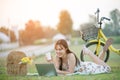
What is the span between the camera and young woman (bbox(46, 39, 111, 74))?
3717mm

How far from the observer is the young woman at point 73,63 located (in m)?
3.72

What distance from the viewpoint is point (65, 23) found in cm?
374

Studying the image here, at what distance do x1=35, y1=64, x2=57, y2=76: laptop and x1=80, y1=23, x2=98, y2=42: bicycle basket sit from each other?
1.37 ft

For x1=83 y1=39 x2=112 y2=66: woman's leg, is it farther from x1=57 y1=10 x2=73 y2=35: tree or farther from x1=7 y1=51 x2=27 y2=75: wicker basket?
x1=7 y1=51 x2=27 y2=75: wicker basket

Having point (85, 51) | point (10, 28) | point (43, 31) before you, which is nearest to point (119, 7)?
Result: point (85, 51)

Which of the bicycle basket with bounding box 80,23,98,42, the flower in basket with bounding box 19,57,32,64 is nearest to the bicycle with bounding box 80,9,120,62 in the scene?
the bicycle basket with bounding box 80,23,98,42

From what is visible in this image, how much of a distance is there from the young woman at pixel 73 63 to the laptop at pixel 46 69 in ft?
0.14

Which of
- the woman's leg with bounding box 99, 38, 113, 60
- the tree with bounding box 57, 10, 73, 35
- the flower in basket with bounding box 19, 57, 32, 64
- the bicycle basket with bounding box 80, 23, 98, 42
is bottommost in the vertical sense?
the flower in basket with bounding box 19, 57, 32, 64

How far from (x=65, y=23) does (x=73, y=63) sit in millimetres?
386

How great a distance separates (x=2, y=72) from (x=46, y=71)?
1.44 feet

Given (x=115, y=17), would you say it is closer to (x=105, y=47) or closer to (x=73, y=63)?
(x=105, y=47)

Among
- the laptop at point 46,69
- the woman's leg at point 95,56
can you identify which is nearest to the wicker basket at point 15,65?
the laptop at point 46,69

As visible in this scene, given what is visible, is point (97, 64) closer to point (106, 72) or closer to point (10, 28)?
point (106, 72)

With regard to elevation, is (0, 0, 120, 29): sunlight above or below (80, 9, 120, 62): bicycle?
above
